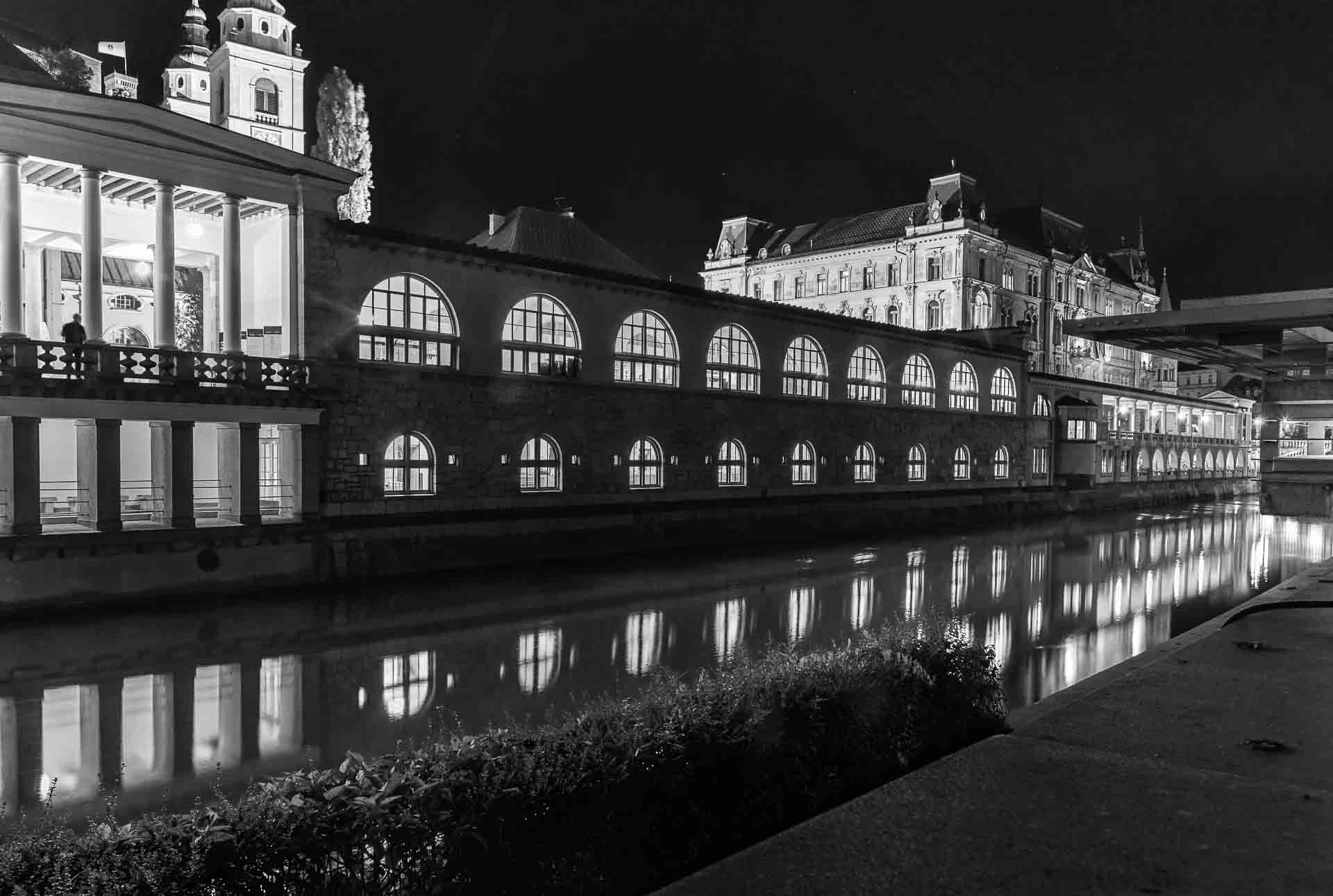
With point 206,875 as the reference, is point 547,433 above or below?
above

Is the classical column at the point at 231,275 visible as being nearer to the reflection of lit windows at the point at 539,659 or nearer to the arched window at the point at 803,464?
the reflection of lit windows at the point at 539,659

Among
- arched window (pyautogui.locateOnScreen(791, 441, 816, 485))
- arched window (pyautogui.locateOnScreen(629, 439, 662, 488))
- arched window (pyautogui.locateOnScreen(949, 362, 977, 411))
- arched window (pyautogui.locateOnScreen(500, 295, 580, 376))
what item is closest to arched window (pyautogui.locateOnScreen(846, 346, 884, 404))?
arched window (pyautogui.locateOnScreen(791, 441, 816, 485))

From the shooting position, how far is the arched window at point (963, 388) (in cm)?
5081

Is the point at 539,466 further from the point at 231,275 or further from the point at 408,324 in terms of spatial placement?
the point at 231,275

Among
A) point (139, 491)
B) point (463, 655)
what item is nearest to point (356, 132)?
point (139, 491)

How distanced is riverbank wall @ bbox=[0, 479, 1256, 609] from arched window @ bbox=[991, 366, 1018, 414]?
11422 mm

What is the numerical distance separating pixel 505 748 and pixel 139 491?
28.2 m

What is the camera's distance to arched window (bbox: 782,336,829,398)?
4053 cm

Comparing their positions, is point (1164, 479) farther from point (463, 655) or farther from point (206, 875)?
point (206, 875)

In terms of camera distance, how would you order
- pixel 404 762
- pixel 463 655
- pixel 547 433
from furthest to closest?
pixel 547 433 < pixel 463 655 < pixel 404 762

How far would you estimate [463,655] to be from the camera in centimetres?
1598

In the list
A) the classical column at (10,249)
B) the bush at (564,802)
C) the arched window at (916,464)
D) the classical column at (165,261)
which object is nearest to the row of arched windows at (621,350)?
the arched window at (916,464)

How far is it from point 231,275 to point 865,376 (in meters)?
29.0

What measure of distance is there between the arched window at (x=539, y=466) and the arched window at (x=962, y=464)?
89.4 ft
